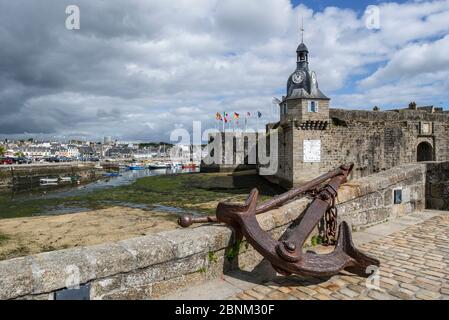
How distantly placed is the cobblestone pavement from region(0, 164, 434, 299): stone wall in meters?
0.48

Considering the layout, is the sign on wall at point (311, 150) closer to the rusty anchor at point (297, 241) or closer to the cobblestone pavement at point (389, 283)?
the cobblestone pavement at point (389, 283)

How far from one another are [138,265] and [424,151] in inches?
1214

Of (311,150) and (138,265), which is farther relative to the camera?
(311,150)

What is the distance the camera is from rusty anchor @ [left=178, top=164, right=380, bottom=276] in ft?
8.89

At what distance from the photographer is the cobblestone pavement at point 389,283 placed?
2.92 m

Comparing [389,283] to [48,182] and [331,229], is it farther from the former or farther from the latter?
[48,182]

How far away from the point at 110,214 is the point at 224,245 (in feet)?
54.7

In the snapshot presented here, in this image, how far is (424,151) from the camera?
27.8 metres

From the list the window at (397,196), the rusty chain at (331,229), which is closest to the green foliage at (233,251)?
the rusty chain at (331,229)

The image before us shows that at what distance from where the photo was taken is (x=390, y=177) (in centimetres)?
603

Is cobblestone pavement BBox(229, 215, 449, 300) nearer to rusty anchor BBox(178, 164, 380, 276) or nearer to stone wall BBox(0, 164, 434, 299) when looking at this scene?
rusty anchor BBox(178, 164, 380, 276)

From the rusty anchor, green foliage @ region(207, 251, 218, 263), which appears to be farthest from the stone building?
green foliage @ region(207, 251, 218, 263)

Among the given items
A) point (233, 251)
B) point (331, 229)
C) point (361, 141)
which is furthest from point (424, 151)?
point (233, 251)
